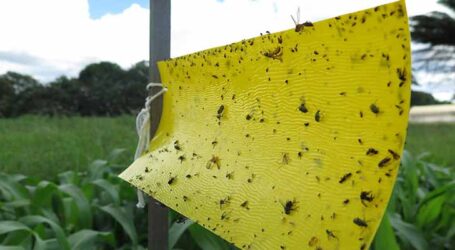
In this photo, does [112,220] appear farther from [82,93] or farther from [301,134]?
[82,93]

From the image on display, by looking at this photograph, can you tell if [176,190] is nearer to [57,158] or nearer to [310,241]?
[310,241]

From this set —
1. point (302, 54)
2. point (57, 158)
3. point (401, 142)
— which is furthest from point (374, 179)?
point (57, 158)

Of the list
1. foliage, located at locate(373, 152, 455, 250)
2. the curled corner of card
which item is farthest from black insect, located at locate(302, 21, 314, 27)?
foliage, located at locate(373, 152, 455, 250)

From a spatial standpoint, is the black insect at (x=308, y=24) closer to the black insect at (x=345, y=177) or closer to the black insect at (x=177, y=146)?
the black insect at (x=345, y=177)

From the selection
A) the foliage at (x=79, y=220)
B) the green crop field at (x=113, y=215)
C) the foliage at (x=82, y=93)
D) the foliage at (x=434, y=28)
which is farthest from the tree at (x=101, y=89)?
the foliage at (x=434, y=28)

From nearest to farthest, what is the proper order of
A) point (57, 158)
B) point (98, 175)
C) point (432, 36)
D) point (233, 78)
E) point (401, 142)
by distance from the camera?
point (401, 142), point (233, 78), point (98, 175), point (57, 158), point (432, 36)

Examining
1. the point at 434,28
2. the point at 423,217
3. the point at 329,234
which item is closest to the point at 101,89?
the point at 423,217
